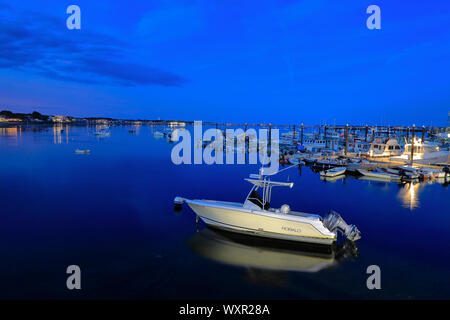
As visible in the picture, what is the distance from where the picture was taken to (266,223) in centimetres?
1571

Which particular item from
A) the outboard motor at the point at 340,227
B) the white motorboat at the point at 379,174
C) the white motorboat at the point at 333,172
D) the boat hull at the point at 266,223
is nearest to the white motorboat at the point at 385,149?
the white motorboat at the point at 379,174

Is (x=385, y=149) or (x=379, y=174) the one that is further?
(x=385, y=149)

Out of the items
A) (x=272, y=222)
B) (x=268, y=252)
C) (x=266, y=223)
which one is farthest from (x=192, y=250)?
(x=272, y=222)

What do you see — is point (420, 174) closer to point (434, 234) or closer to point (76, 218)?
point (434, 234)

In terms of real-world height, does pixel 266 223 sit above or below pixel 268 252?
above

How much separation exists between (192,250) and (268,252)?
4219 mm

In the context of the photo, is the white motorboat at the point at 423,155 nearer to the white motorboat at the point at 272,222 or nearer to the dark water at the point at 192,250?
the dark water at the point at 192,250

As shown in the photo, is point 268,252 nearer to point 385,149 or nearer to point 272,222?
point 272,222

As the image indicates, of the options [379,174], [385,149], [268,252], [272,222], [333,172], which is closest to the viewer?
[268,252]

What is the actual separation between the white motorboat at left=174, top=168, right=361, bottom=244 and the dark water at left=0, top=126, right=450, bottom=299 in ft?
2.48

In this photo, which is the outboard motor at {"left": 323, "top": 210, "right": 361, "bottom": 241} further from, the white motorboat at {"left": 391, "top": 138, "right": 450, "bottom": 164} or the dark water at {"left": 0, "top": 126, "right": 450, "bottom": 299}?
the white motorboat at {"left": 391, "top": 138, "right": 450, "bottom": 164}

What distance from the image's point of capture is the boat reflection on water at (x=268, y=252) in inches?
553

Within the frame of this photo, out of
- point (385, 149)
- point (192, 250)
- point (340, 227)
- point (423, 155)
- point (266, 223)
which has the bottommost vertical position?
point (192, 250)
